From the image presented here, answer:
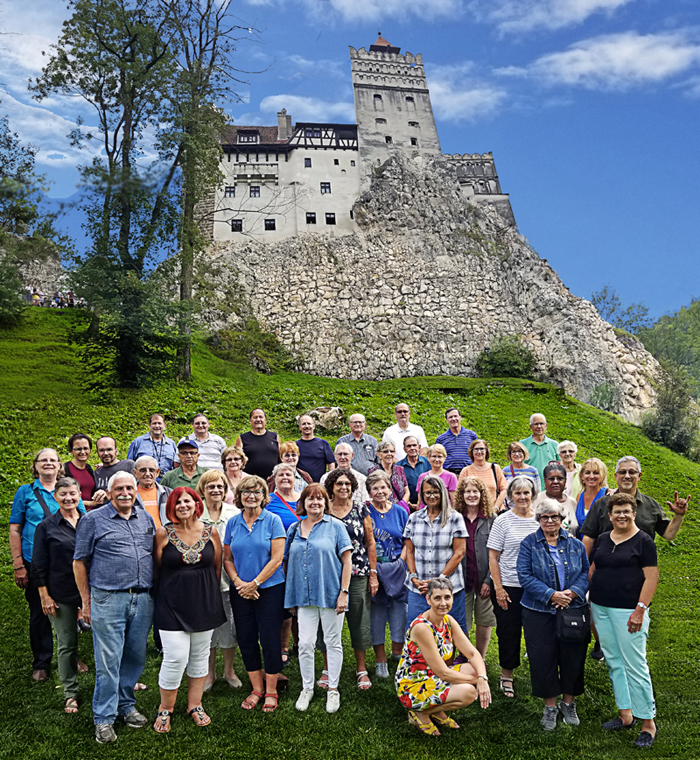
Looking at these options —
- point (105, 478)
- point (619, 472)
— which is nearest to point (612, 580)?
point (619, 472)

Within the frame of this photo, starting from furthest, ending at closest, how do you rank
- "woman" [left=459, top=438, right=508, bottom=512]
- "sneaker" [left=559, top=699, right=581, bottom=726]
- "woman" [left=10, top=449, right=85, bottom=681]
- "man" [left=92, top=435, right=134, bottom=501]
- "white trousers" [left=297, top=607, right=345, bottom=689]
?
1. "woman" [left=459, top=438, right=508, bottom=512]
2. "man" [left=92, top=435, right=134, bottom=501]
3. "woman" [left=10, top=449, right=85, bottom=681]
4. "white trousers" [left=297, top=607, right=345, bottom=689]
5. "sneaker" [left=559, top=699, right=581, bottom=726]

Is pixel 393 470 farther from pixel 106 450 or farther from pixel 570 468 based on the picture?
pixel 106 450

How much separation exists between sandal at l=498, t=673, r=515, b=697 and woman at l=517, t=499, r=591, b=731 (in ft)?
1.54

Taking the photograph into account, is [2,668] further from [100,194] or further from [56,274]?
[56,274]

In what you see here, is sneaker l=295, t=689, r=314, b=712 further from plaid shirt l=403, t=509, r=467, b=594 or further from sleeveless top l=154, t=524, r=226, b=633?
plaid shirt l=403, t=509, r=467, b=594

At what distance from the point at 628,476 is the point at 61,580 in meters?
5.16

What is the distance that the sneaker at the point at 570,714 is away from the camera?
4.86 metres

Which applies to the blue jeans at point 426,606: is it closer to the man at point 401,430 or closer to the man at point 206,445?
the man at point 206,445

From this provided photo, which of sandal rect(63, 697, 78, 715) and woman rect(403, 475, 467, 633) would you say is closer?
sandal rect(63, 697, 78, 715)

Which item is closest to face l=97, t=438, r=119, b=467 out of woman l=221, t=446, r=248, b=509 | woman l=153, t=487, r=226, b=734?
woman l=221, t=446, r=248, b=509

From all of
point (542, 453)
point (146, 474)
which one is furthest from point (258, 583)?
point (542, 453)

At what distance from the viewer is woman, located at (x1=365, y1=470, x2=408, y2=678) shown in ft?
18.1

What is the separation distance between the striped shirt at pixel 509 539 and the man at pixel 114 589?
10.0 ft

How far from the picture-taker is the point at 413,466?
284 inches
